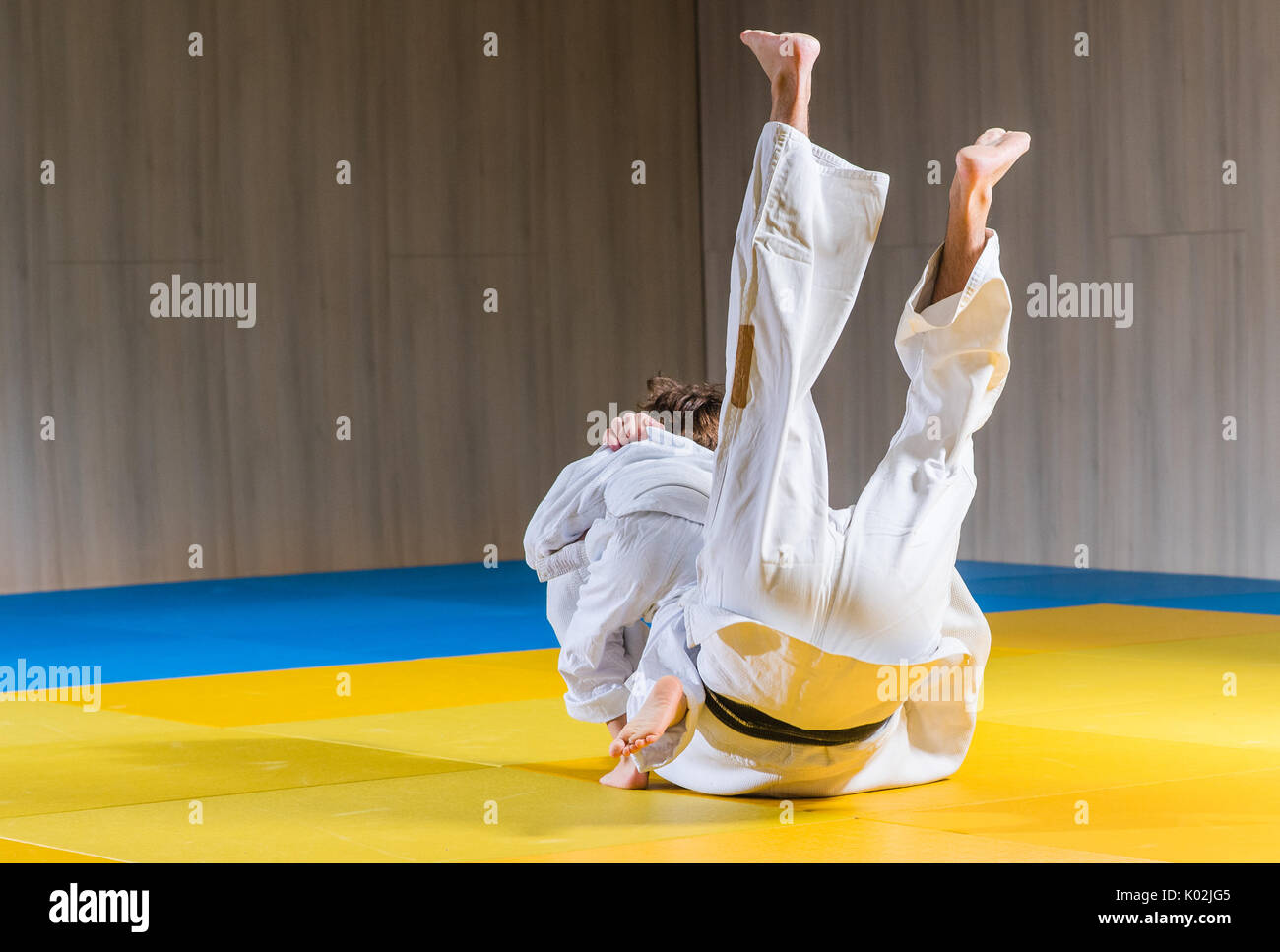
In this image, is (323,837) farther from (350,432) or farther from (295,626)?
(350,432)

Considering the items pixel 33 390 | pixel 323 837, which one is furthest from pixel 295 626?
pixel 323 837

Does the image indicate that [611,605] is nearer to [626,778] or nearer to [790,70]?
[626,778]

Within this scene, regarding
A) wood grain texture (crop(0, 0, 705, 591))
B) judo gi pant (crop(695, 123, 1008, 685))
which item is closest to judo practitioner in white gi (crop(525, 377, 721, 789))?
judo gi pant (crop(695, 123, 1008, 685))

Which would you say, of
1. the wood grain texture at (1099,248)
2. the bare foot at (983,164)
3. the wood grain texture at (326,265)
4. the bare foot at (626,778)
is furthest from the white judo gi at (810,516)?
the wood grain texture at (326,265)

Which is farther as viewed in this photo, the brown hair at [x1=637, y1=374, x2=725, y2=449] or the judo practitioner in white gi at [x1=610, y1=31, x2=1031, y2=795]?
the brown hair at [x1=637, y1=374, x2=725, y2=449]

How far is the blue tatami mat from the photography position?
7.73 m

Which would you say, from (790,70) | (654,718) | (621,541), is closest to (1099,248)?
(621,541)

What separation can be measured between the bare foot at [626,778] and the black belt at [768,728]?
15.5 inches

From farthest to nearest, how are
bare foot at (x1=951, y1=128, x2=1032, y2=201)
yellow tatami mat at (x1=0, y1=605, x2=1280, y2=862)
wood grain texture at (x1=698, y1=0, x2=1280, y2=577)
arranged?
1. wood grain texture at (x1=698, y1=0, x2=1280, y2=577)
2. bare foot at (x1=951, y1=128, x2=1032, y2=201)
3. yellow tatami mat at (x1=0, y1=605, x2=1280, y2=862)

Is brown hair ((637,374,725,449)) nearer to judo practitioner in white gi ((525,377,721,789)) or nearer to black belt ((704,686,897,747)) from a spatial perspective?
judo practitioner in white gi ((525,377,721,789))

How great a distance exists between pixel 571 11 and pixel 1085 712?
27.9 feet

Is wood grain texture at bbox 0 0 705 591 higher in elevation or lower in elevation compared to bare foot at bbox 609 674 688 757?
higher

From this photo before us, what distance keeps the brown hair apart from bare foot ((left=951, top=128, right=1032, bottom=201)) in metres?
0.99

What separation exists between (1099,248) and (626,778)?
7.30 meters
